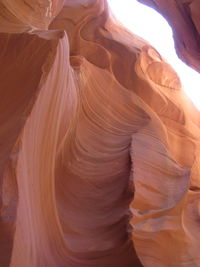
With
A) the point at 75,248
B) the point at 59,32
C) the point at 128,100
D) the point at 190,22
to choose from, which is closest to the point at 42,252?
the point at 75,248

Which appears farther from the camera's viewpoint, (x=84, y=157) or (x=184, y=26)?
(x=184, y=26)

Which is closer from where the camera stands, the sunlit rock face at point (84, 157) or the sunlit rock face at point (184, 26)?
the sunlit rock face at point (84, 157)

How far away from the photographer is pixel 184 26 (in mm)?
5316

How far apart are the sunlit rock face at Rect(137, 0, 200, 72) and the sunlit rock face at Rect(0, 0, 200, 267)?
74cm

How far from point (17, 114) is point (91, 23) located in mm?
3864

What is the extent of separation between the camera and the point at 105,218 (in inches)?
149

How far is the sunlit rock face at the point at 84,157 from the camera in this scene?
2838 millimetres

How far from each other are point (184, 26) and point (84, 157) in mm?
2178

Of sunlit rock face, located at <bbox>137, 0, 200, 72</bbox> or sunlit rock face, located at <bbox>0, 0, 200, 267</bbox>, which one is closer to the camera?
sunlit rock face, located at <bbox>0, 0, 200, 267</bbox>

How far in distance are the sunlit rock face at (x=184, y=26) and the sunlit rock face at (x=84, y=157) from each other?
0.74 metres

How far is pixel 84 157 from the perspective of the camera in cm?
425

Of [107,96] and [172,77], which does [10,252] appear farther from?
[172,77]

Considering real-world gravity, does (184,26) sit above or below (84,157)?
above

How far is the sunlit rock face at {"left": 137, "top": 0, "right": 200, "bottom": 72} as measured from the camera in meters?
5.09
